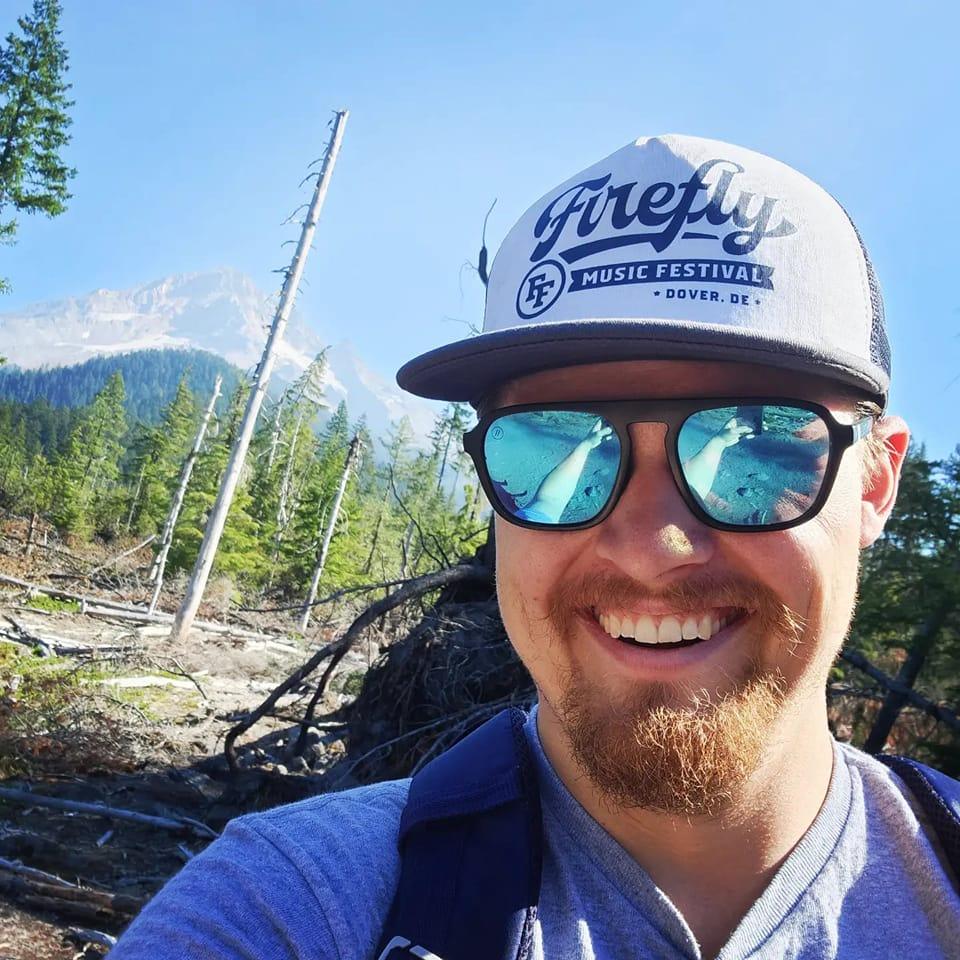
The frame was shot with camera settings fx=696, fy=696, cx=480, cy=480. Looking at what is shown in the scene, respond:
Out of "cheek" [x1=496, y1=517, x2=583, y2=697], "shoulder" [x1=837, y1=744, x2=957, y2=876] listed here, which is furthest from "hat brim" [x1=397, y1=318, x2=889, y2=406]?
"shoulder" [x1=837, y1=744, x2=957, y2=876]

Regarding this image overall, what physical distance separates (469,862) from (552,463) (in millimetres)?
769

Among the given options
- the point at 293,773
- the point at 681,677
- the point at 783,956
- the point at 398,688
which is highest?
the point at 681,677

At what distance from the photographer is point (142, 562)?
34469mm

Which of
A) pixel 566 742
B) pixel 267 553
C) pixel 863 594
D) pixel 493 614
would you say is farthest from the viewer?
pixel 267 553

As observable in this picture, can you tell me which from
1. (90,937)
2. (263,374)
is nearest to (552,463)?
(90,937)

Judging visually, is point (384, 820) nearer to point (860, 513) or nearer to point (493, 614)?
point (860, 513)

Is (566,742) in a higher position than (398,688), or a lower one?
higher

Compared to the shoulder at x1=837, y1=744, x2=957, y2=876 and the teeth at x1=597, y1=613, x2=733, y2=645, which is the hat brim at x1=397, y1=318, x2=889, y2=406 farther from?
the shoulder at x1=837, y1=744, x2=957, y2=876

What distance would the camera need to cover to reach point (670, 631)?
1374mm

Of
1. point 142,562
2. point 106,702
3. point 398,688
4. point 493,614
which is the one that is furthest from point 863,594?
point 142,562

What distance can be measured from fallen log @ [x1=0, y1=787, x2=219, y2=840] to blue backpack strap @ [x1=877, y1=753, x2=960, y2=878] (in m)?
4.83

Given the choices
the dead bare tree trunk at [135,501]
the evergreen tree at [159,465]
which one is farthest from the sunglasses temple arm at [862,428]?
the dead bare tree trunk at [135,501]

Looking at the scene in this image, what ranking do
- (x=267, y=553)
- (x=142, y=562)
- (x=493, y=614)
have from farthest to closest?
(x=267, y=553)
(x=142, y=562)
(x=493, y=614)

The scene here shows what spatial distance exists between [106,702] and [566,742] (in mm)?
8383
